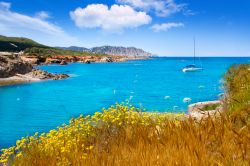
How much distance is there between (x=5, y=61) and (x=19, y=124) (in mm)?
45801

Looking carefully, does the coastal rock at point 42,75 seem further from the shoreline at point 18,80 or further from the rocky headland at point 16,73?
the shoreline at point 18,80

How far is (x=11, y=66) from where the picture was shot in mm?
73250

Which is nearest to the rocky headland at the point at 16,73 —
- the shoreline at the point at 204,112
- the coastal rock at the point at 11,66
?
the coastal rock at the point at 11,66

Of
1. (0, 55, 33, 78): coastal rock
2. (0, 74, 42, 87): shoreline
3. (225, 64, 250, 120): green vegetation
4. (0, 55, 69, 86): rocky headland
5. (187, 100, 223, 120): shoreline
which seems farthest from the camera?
(0, 55, 33, 78): coastal rock

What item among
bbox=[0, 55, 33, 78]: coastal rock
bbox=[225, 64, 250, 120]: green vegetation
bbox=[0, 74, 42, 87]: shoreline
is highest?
bbox=[225, 64, 250, 120]: green vegetation

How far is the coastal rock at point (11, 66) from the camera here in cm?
7100

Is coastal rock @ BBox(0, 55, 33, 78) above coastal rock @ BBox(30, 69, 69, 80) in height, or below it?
above

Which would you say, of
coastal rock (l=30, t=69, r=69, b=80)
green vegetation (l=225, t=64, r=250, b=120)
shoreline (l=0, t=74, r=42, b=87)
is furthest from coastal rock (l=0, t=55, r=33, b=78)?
green vegetation (l=225, t=64, r=250, b=120)

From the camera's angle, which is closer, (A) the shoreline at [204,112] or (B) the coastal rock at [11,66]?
→ (A) the shoreline at [204,112]

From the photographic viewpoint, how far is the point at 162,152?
331 centimetres

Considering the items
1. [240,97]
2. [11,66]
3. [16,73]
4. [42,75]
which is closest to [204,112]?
[240,97]

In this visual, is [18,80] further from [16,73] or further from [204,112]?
[204,112]

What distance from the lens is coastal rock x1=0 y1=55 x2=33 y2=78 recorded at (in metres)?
71.0

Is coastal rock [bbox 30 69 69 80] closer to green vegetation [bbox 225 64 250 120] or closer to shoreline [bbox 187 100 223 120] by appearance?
shoreline [bbox 187 100 223 120]
